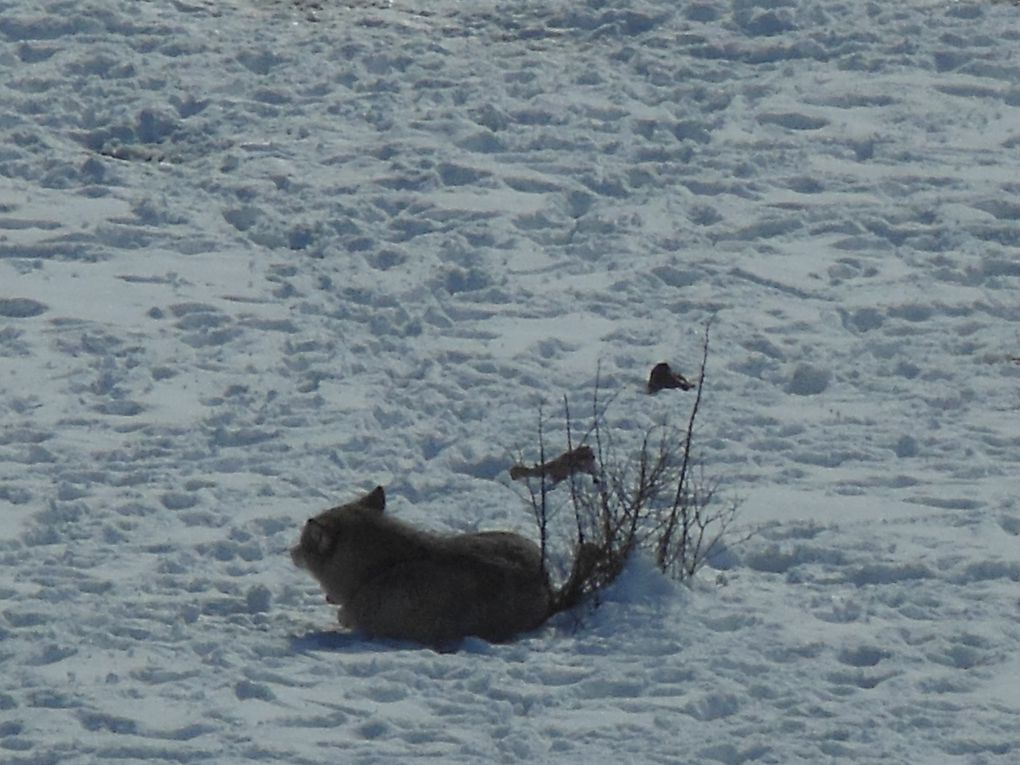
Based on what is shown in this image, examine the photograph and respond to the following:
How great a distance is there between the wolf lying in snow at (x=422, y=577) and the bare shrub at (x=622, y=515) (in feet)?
0.52

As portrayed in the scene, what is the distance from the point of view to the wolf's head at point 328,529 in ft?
23.4

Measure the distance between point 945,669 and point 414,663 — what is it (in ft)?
5.44

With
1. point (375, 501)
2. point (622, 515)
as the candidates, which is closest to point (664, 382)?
point (622, 515)

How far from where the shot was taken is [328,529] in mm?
7168

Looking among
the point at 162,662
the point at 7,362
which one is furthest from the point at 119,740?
the point at 7,362

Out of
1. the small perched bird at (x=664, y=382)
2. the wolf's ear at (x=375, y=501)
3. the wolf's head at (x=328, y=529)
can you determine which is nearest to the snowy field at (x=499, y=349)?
the small perched bird at (x=664, y=382)

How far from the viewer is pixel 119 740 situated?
596cm

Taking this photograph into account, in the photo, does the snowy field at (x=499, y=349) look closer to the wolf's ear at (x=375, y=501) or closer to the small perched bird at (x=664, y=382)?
the small perched bird at (x=664, y=382)

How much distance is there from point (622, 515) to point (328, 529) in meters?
1.03

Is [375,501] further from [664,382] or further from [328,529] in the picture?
[664,382]

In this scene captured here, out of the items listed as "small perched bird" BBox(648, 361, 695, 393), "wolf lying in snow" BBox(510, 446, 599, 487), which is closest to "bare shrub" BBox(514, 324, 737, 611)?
"wolf lying in snow" BBox(510, 446, 599, 487)

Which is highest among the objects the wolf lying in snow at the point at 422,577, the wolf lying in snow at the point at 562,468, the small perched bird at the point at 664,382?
the small perched bird at the point at 664,382

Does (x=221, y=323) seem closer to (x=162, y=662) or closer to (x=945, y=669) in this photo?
(x=162, y=662)

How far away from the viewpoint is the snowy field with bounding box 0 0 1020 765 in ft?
20.8
